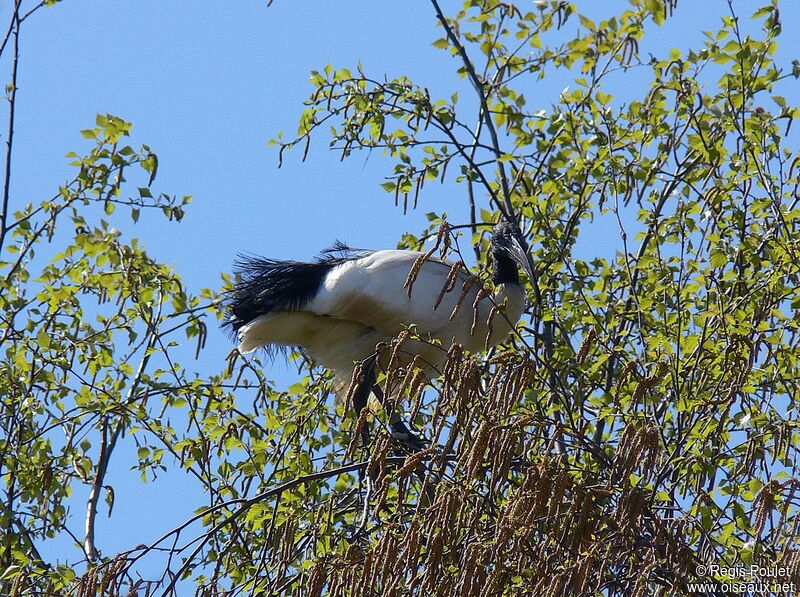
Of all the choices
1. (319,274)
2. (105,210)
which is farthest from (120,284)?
(319,274)

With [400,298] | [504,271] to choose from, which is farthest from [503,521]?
[504,271]

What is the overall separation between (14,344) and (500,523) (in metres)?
3.56

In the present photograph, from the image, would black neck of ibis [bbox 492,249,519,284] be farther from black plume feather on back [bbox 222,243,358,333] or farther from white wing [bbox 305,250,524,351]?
black plume feather on back [bbox 222,243,358,333]

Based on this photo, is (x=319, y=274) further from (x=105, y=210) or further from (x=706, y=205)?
(x=706, y=205)

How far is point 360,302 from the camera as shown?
25.0 feet

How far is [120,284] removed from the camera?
6699mm

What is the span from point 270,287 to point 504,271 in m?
1.19

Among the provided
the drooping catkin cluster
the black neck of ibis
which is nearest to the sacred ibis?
the black neck of ibis

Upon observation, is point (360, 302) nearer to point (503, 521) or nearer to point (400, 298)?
point (400, 298)

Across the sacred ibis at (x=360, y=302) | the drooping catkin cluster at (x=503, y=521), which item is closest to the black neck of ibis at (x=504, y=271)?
the sacred ibis at (x=360, y=302)

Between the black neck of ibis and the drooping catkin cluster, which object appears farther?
the black neck of ibis

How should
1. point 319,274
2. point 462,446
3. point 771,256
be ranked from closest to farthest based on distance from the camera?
point 462,446
point 771,256
point 319,274

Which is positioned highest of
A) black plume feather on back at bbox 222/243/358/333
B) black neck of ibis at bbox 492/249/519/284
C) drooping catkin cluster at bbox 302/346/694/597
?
black neck of ibis at bbox 492/249/519/284

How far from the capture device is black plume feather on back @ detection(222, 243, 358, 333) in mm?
7523
